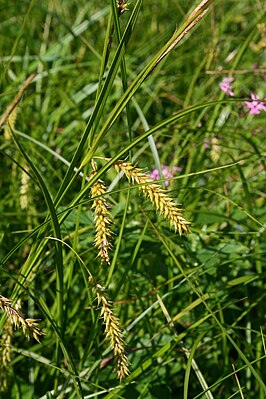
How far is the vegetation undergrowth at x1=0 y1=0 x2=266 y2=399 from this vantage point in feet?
3.81

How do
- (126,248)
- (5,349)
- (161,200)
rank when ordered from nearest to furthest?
(161,200) < (5,349) < (126,248)

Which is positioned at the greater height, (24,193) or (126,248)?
(24,193)

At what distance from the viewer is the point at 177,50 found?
2895mm

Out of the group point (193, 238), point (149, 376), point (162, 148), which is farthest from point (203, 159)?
point (149, 376)

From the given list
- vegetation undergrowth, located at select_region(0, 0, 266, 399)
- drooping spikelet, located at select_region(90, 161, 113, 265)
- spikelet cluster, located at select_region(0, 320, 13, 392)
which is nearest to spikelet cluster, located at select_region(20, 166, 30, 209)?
vegetation undergrowth, located at select_region(0, 0, 266, 399)

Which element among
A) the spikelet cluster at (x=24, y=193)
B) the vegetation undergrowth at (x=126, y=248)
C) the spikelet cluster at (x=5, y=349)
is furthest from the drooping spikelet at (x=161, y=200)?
the spikelet cluster at (x=24, y=193)

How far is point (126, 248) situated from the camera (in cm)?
180

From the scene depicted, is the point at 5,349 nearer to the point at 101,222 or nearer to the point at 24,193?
the point at 101,222

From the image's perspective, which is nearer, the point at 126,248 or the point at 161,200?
the point at 161,200

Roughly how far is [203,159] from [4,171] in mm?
603

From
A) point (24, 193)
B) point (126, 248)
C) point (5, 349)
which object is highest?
point (24, 193)

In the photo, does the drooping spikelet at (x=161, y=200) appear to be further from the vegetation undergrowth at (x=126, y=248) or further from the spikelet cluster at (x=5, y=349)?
the spikelet cluster at (x=5, y=349)

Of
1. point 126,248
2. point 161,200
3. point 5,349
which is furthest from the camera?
point 126,248

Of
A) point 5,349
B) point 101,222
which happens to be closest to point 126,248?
point 5,349
